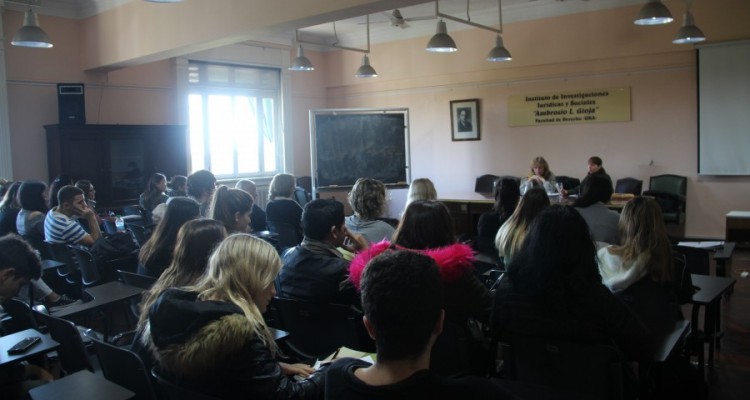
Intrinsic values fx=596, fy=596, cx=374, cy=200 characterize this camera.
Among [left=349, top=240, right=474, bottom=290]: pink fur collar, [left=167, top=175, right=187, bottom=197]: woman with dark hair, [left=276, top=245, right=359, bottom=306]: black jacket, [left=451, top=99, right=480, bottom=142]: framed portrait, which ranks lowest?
[left=276, top=245, right=359, bottom=306]: black jacket

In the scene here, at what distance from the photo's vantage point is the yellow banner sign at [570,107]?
829cm

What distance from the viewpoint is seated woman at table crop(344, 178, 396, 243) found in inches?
156

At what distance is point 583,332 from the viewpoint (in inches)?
84.7

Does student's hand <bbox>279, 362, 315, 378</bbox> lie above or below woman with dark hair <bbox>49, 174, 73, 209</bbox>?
below

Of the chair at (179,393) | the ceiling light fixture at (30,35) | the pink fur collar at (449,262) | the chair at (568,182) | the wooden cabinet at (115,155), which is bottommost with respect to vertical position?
the chair at (179,393)

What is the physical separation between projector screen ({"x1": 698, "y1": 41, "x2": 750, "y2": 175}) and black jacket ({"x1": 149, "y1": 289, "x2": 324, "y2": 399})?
7.44 metres

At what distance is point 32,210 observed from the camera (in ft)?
16.0

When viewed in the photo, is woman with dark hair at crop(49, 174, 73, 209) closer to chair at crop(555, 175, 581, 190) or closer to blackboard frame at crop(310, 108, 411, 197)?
blackboard frame at crop(310, 108, 411, 197)

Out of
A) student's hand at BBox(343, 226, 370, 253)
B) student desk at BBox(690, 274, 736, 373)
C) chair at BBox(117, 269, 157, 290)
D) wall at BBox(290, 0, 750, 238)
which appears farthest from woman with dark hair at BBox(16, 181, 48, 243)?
wall at BBox(290, 0, 750, 238)

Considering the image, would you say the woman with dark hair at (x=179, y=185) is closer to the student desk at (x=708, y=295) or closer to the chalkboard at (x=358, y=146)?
the chalkboard at (x=358, y=146)

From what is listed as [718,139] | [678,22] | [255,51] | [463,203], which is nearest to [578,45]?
[678,22]

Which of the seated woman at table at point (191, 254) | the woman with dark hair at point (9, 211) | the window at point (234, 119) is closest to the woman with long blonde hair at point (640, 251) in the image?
the seated woman at table at point (191, 254)

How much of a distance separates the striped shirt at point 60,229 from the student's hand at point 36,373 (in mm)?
2291

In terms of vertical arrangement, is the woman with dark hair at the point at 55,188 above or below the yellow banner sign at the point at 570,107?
below
